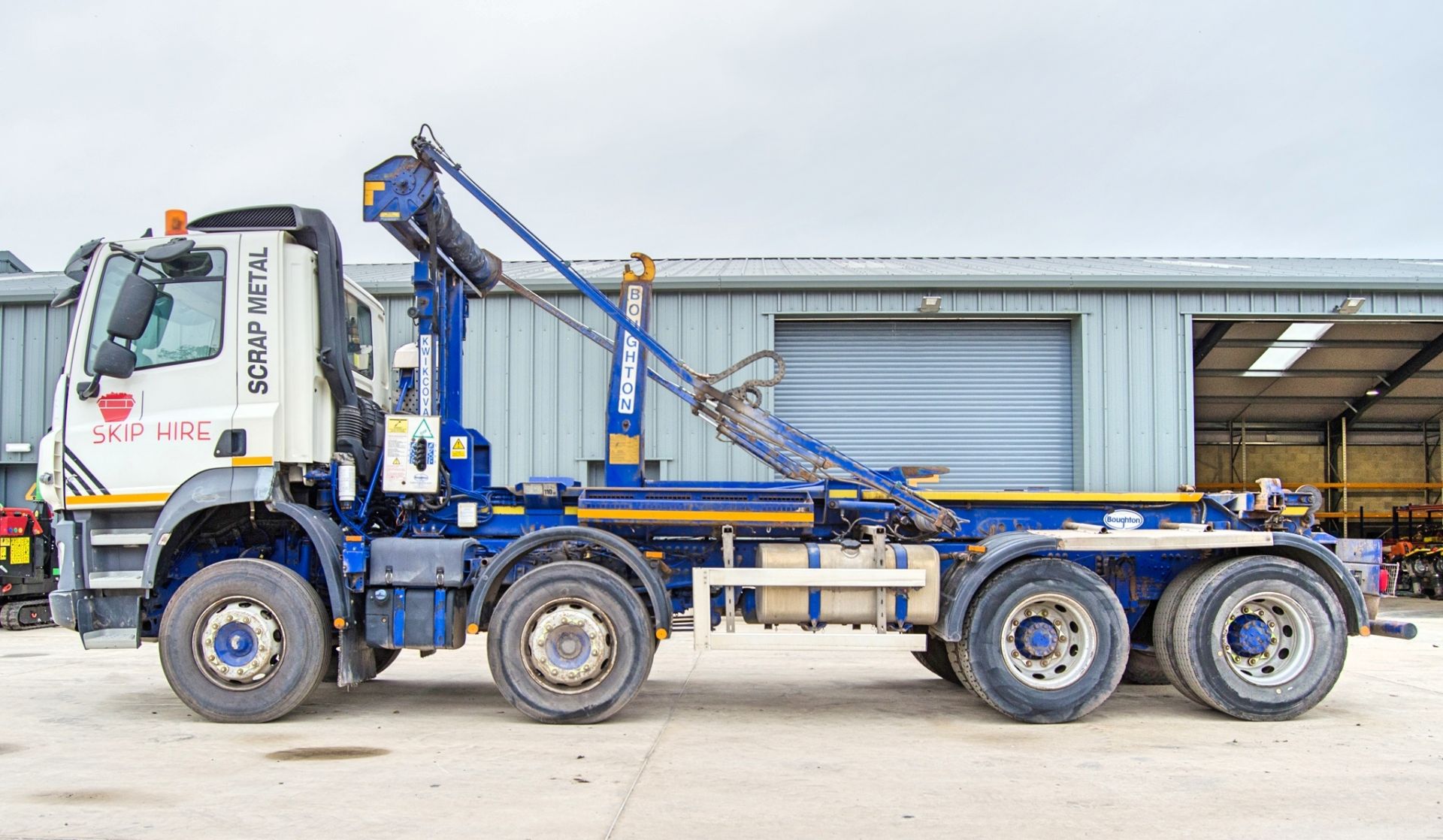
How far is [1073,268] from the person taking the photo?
16984 millimetres

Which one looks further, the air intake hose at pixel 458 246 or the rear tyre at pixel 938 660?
the rear tyre at pixel 938 660

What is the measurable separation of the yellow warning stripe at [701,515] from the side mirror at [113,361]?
10.3 ft

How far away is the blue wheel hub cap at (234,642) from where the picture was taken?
24.8 ft

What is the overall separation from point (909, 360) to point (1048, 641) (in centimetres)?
883

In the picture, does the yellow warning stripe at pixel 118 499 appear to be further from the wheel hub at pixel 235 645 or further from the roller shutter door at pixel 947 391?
the roller shutter door at pixel 947 391

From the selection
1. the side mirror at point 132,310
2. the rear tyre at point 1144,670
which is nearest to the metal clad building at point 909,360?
the rear tyre at point 1144,670

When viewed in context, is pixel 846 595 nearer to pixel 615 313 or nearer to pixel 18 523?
pixel 615 313

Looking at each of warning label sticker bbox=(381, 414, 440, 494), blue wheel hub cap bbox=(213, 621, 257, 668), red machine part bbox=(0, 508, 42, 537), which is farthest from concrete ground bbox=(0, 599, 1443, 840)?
red machine part bbox=(0, 508, 42, 537)

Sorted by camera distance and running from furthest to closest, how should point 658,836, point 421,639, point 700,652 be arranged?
point 700,652 → point 421,639 → point 658,836

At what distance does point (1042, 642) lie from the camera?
7789 mm

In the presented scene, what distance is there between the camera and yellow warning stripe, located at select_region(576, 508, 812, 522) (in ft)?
26.1

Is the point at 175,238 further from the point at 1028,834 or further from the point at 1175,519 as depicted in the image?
the point at 1175,519

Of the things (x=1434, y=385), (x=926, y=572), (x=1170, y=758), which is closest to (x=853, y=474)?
(x=926, y=572)

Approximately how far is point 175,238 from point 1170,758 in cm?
728
